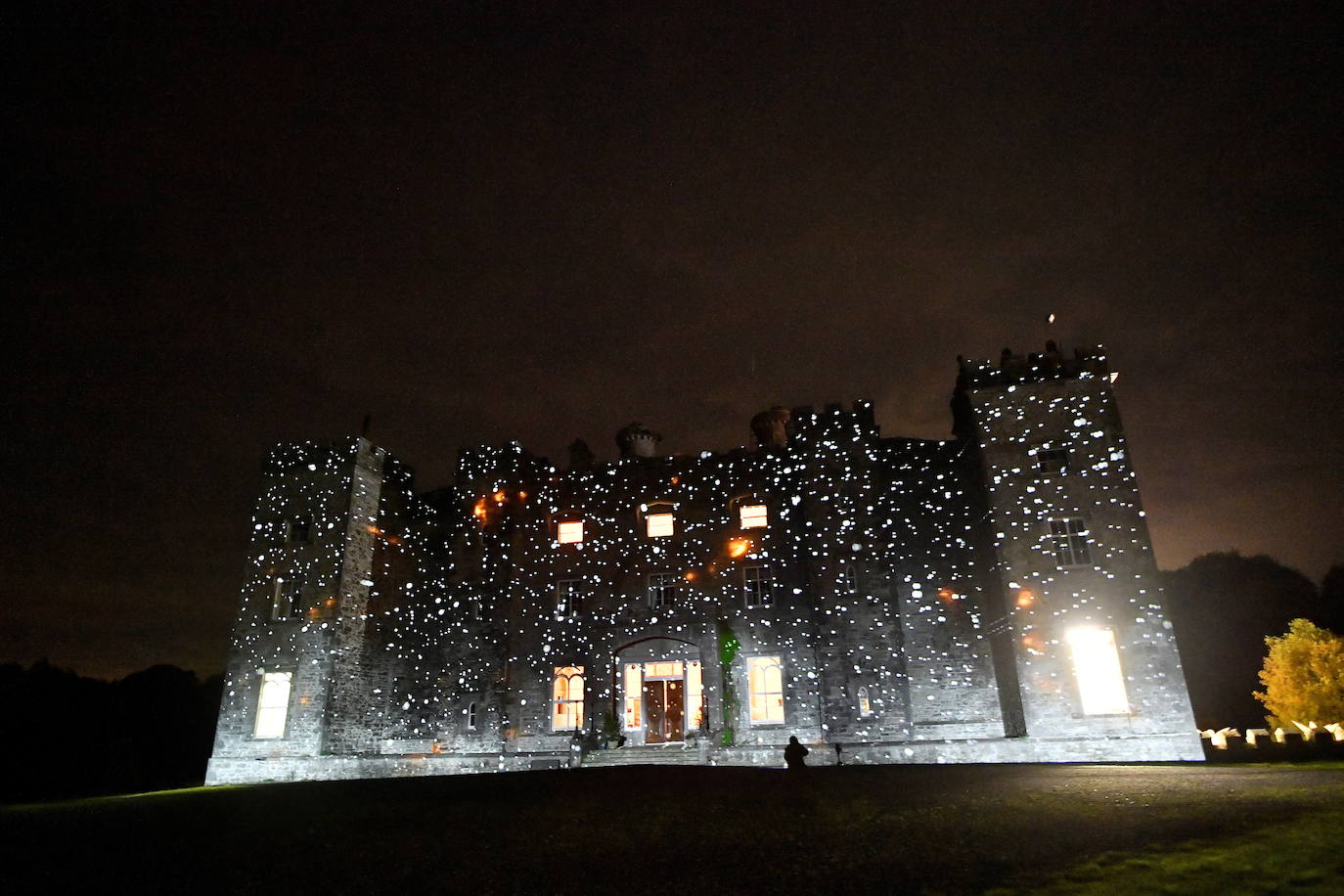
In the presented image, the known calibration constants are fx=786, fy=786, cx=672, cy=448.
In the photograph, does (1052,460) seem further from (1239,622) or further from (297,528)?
(1239,622)

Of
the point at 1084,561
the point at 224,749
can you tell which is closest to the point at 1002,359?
the point at 1084,561

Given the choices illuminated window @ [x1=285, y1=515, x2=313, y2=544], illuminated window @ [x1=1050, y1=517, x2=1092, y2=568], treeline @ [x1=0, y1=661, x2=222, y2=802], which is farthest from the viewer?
treeline @ [x1=0, y1=661, x2=222, y2=802]

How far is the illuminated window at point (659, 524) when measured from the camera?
23.6 m

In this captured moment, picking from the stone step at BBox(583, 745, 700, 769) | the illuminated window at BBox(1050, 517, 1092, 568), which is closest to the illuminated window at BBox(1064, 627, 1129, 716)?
the illuminated window at BBox(1050, 517, 1092, 568)

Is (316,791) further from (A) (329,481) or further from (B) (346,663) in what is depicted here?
(A) (329,481)

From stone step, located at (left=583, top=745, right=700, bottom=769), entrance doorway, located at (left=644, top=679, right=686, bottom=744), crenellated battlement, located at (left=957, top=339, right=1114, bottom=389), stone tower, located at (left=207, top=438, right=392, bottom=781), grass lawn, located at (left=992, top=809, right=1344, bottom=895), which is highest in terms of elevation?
crenellated battlement, located at (left=957, top=339, right=1114, bottom=389)

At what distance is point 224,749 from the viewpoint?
72.6 feet

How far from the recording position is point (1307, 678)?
1119 inches

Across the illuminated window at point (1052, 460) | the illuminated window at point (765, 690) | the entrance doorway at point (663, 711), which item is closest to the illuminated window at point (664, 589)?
the entrance doorway at point (663, 711)

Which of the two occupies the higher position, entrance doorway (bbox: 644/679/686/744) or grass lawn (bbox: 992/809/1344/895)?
entrance doorway (bbox: 644/679/686/744)

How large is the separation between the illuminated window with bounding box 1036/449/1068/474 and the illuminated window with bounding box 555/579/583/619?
13135mm

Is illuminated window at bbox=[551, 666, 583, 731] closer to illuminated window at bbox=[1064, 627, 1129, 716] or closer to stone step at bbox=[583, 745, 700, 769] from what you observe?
stone step at bbox=[583, 745, 700, 769]

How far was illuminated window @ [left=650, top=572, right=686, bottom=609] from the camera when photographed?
22781 mm

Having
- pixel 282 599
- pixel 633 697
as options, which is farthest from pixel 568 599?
pixel 282 599
